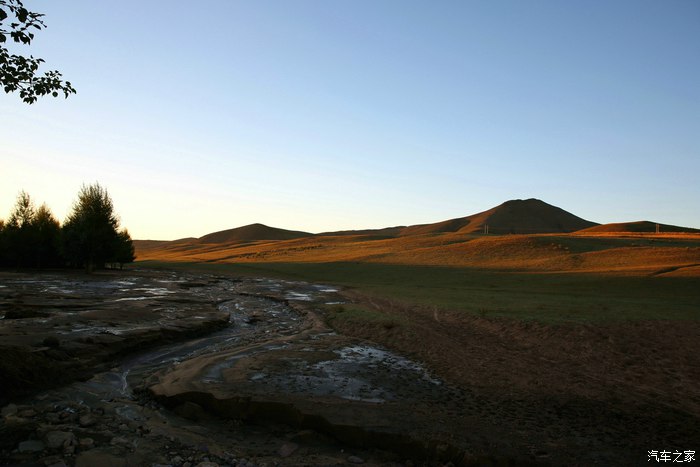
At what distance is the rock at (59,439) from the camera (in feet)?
22.0

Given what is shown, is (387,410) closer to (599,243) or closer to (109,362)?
(109,362)

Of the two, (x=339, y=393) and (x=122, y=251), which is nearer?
(x=339, y=393)

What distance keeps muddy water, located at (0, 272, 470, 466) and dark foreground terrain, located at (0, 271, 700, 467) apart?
1.5 inches

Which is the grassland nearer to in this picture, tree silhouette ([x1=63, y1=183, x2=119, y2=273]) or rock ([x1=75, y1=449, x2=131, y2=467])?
rock ([x1=75, y1=449, x2=131, y2=467])

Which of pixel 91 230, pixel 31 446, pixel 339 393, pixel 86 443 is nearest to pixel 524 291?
pixel 339 393

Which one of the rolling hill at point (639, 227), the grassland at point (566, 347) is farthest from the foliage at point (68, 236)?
the rolling hill at point (639, 227)

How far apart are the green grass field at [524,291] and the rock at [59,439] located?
17.9 m

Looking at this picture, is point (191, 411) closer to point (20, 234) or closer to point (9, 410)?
point (9, 410)

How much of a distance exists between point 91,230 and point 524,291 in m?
49.2

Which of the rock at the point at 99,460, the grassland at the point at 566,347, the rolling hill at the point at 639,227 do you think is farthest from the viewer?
the rolling hill at the point at 639,227

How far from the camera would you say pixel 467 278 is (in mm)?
45219

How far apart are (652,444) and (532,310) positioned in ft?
49.9

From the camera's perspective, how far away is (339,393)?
1016 cm

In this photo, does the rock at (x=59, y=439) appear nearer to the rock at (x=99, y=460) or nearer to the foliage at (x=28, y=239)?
the rock at (x=99, y=460)
